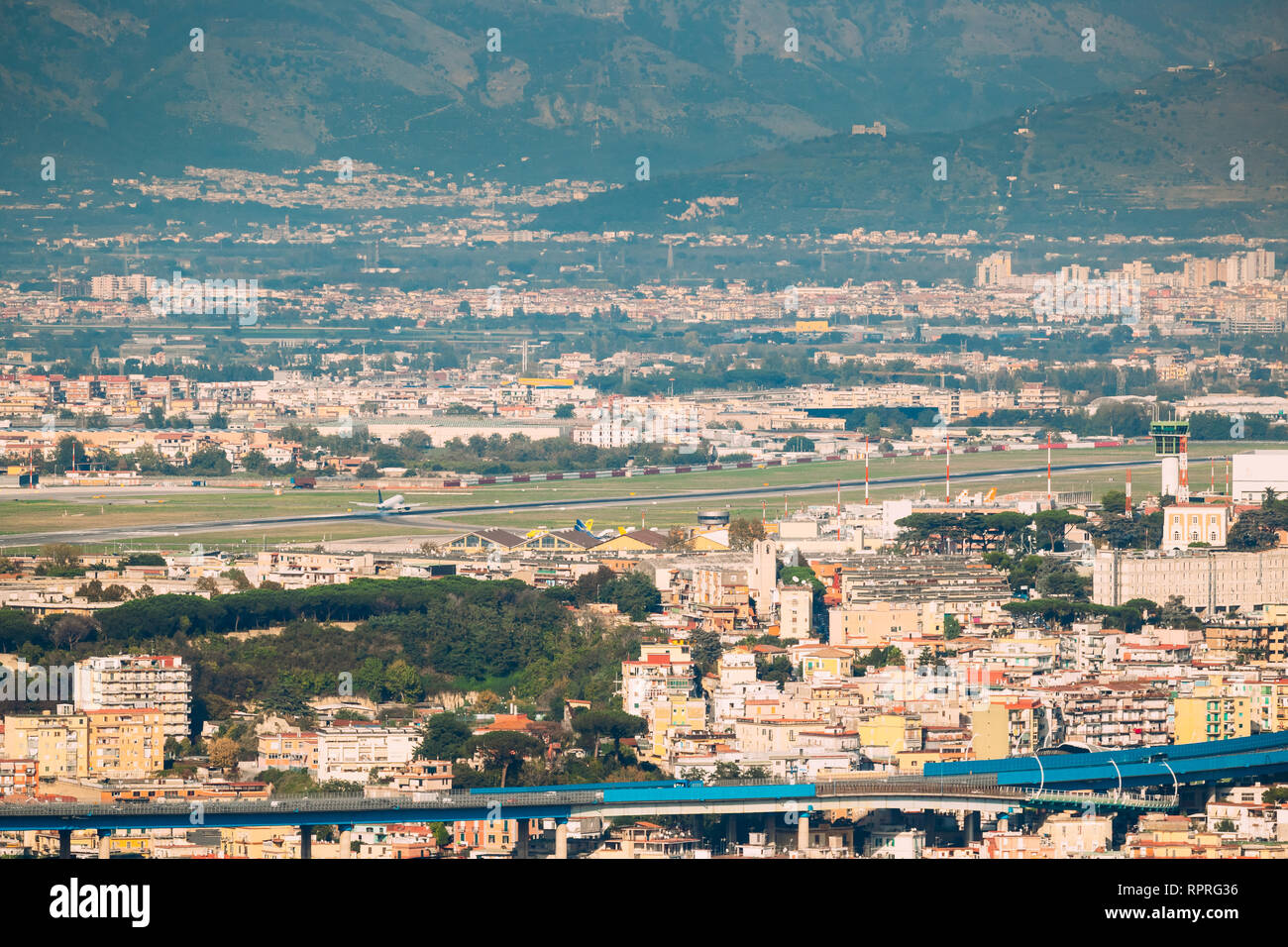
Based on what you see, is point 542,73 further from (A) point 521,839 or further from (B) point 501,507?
(A) point 521,839

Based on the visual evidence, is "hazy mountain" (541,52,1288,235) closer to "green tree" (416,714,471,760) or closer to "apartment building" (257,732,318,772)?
"green tree" (416,714,471,760)

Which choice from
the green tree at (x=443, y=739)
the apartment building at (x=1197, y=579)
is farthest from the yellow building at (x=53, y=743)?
the apartment building at (x=1197, y=579)

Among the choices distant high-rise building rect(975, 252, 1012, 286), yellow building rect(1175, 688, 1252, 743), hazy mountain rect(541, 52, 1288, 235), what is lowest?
yellow building rect(1175, 688, 1252, 743)

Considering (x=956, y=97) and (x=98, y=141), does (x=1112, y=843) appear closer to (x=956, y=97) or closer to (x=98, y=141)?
(x=98, y=141)

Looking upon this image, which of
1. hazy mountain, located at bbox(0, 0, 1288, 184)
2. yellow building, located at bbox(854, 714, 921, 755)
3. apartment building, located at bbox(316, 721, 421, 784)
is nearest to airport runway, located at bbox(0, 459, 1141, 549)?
apartment building, located at bbox(316, 721, 421, 784)

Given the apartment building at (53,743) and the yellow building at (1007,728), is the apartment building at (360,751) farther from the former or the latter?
the yellow building at (1007,728)

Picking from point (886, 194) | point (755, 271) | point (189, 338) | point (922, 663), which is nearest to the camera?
point (922, 663)
